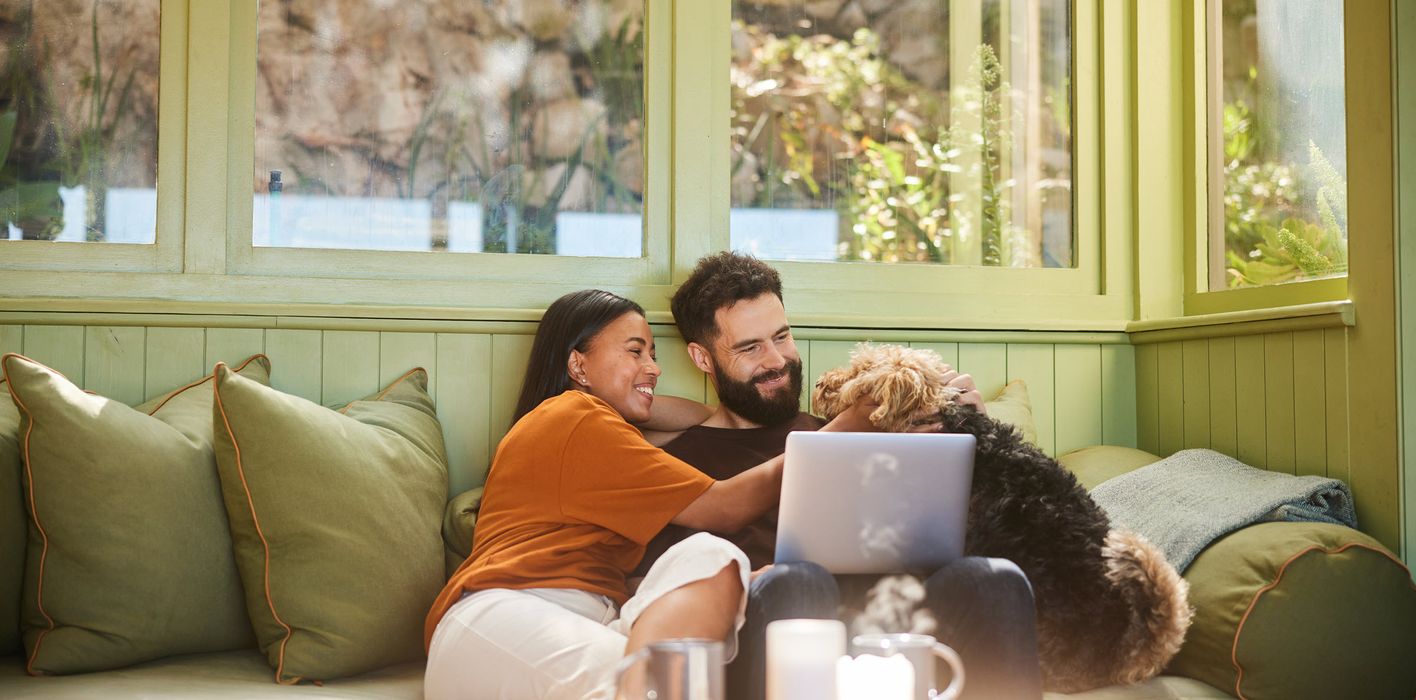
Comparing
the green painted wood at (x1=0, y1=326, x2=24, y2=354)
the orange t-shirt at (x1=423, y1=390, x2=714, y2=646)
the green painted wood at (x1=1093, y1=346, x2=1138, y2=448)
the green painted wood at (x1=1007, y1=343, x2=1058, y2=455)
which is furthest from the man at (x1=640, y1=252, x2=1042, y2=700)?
the green painted wood at (x1=0, y1=326, x2=24, y2=354)

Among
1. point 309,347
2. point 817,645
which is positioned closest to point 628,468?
point 817,645

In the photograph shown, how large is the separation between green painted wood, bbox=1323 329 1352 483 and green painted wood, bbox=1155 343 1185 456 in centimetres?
45

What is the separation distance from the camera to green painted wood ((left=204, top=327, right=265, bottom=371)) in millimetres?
2293

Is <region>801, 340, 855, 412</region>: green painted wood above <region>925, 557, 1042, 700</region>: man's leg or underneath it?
above

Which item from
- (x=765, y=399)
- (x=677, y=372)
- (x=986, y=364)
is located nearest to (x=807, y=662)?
(x=765, y=399)

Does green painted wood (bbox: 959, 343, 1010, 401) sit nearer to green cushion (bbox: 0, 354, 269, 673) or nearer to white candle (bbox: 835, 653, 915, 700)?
white candle (bbox: 835, 653, 915, 700)

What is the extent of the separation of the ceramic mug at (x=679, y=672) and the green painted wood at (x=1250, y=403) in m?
1.67

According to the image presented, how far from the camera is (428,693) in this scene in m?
1.65

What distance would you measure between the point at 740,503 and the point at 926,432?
1.11 feet

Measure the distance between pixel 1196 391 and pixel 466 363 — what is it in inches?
65.6

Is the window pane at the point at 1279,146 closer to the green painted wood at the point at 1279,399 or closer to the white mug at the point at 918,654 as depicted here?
the green painted wood at the point at 1279,399

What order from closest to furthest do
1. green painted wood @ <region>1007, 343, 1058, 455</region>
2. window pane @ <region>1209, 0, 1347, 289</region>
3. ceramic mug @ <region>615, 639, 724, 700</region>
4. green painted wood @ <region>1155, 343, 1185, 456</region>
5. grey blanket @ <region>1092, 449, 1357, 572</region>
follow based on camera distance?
ceramic mug @ <region>615, 639, 724, 700</region>, grey blanket @ <region>1092, 449, 1357, 572</region>, window pane @ <region>1209, 0, 1347, 289</region>, green painted wood @ <region>1155, 343, 1185, 456</region>, green painted wood @ <region>1007, 343, 1058, 455</region>

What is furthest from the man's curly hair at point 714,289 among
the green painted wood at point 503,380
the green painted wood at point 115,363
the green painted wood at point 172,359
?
the green painted wood at point 115,363

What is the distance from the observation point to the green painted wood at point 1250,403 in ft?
7.36
